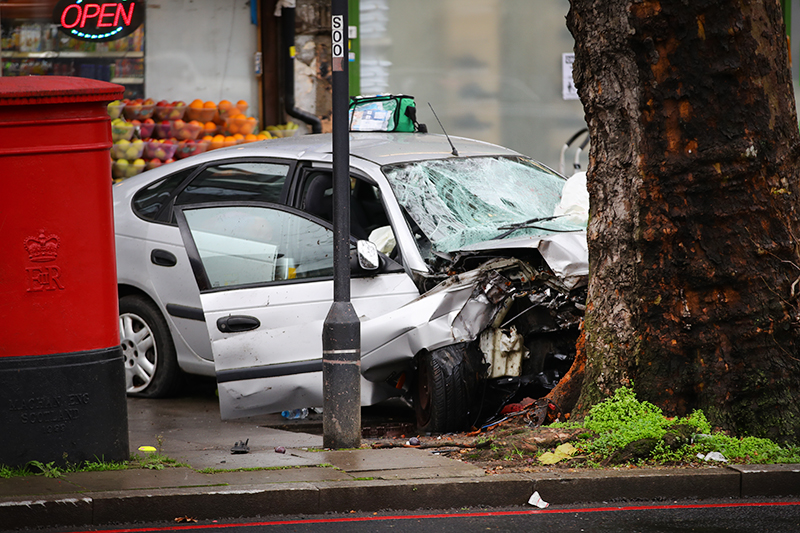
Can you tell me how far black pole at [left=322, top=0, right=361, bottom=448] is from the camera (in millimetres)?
5836

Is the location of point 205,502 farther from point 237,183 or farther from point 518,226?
point 237,183

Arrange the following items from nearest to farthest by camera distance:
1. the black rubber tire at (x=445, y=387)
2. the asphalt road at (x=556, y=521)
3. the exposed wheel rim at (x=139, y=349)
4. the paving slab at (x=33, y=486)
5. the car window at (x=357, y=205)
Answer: the asphalt road at (x=556, y=521)
the paving slab at (x=33, y=486)
the black rubber tire at (x=445, y=387)
the car window at (x=357, y=205)
the exposed wheel rim at (x=139, y=349)

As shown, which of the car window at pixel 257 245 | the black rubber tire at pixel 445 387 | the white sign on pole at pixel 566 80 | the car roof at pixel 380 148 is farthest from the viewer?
the white sign on pole at pixel 566 80

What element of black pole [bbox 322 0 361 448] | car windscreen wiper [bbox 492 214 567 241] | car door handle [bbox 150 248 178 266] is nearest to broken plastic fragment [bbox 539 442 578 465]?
black pole [bbox 322 0 361 448]

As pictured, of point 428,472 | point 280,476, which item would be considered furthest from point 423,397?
point 280,476

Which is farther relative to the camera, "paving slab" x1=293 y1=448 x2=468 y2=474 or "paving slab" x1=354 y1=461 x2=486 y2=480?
"paving slab" x1=293 y1=448 x2=468 y2=474

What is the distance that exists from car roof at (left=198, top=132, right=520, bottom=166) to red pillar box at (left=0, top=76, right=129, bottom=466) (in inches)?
82.4

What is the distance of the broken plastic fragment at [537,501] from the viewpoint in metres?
5.18

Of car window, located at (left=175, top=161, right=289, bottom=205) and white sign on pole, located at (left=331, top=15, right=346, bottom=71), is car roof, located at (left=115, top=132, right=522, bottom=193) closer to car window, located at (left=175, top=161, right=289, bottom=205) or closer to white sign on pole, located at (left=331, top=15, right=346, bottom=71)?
car window, located at (left=175, top=161, right=289, bottom=205)

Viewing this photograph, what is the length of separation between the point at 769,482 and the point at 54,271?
3741mm

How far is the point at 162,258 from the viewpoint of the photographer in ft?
24.7

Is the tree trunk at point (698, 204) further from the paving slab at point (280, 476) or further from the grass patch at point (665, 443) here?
the paving slab at point (280, 476)

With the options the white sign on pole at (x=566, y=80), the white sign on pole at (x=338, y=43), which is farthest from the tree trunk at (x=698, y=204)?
the white sign on pole at (x=566, y=80)

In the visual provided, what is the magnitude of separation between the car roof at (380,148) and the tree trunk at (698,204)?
1767 millimetres
